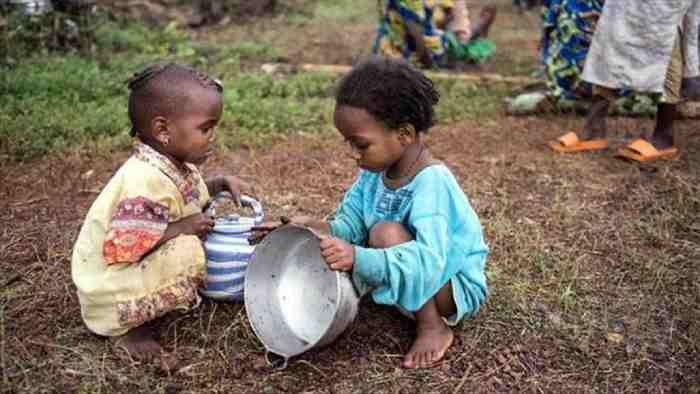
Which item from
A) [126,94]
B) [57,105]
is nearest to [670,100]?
[126,94]

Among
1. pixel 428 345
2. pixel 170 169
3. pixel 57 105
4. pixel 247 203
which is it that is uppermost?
pixel 170 169

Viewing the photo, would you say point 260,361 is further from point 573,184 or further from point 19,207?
point 573,184

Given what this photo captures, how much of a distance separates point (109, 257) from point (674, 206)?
2.90 meters

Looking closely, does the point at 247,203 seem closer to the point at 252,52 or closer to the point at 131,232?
the point at 131,232

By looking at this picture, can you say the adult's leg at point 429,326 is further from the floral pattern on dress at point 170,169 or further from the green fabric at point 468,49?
the green fabric at point 468,49

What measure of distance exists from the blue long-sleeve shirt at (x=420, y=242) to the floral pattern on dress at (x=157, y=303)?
563 millimetres

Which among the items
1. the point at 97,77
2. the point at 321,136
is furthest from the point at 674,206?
the point at 97,77

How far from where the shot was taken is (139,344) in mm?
2221

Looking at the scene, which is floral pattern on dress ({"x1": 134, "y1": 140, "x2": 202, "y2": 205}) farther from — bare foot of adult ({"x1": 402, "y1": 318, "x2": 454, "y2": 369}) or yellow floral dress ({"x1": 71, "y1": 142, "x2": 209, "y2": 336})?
bare foot of adult ({"x1": 402, "y1": 318, "x2": 454, "y2": 369})

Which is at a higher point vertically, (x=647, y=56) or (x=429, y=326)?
(x=647, y=56)

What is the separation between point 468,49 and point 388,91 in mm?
4877

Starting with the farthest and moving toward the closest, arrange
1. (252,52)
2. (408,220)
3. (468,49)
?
(468,49) → (252,52) → (408,220)

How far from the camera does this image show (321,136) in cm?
452

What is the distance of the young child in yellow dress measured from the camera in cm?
210
